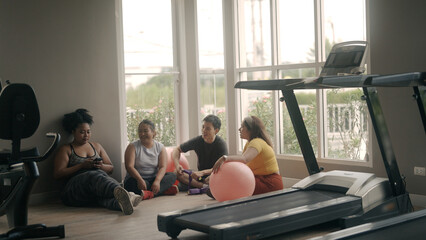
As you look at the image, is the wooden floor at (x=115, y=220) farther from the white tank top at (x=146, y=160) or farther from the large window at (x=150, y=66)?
the large window at (x=150, y=66)

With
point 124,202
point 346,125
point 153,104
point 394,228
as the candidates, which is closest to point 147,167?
point 124,202

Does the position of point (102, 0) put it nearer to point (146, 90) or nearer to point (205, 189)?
point (146, 90)

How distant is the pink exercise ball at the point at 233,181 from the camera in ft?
16.6

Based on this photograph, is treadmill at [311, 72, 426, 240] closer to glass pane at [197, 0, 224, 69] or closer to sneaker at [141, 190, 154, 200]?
sneaker at [141, 190, 154, 200]

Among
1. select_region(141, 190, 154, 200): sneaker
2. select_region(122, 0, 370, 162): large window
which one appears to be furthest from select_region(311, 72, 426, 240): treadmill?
select_region(141, 190, 154, 200): sneaker

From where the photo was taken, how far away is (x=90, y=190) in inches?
215

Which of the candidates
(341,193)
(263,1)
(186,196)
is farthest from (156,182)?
(263,1)

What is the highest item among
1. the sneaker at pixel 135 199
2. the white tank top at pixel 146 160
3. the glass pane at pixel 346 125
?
the glass pane at pixel 346 125

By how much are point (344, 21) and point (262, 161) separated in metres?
1.73

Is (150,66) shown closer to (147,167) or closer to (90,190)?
(147,167)

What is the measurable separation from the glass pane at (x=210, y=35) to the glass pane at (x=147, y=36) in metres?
0.40

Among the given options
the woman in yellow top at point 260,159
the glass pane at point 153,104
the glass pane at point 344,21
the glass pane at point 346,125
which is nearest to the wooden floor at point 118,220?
the woman in yellow top at point 260,159

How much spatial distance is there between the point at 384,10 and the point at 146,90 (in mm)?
3088

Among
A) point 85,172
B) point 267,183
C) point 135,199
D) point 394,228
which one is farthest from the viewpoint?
point 85,172
